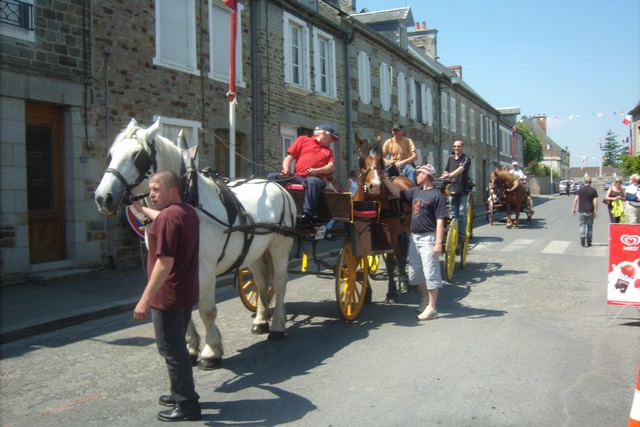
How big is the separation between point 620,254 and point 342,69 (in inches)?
582

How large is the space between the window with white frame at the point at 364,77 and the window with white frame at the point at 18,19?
13.8 m

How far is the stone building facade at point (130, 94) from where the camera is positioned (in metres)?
9.16

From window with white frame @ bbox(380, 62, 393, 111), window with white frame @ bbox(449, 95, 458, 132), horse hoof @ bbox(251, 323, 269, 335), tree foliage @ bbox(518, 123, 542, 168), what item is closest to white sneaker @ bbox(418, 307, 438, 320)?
horse hoof @ bbox(251, 323, 269, 335)

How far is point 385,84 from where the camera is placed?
80.2ft

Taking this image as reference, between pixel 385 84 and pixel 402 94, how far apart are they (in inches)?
95.0

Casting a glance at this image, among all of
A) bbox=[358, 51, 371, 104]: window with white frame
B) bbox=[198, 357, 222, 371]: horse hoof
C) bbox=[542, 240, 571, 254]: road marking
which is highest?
bbox=[358, 51, 371, 104]: window with white frame

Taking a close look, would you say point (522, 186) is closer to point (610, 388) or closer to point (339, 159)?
point (339, 159)

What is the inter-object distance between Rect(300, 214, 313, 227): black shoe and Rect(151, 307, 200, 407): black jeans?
9.16 feet

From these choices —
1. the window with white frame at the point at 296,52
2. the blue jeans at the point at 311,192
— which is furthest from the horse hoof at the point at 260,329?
the window with white frame at the point at 296,52

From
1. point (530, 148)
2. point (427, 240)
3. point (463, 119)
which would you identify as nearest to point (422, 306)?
point (427, 240)

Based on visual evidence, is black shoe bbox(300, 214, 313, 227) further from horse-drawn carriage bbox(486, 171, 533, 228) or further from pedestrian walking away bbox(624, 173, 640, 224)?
horse-drawn carriage bbox(486, 171, 533, 228)

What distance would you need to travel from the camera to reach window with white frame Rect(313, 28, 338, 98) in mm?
18688

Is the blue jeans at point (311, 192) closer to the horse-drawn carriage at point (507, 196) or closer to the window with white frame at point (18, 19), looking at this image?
the window with white frame at point (18, 19)

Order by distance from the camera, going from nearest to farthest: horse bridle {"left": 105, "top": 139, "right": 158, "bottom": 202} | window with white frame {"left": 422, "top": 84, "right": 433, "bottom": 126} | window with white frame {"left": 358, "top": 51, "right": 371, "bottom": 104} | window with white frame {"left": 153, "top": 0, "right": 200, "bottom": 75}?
horse bridle {"left": 105, "top": 139, "right": 158, "bottom": 202} → window with white frame {"left": 153, "top": 0, "right": 200, "bottom": 75} → window with white frame {"left": 358, "top": 51, "right": 371, "bottom": 104} → window with white frame {"left": 422, "top": 84, "right": 433, "bottom": 126}
